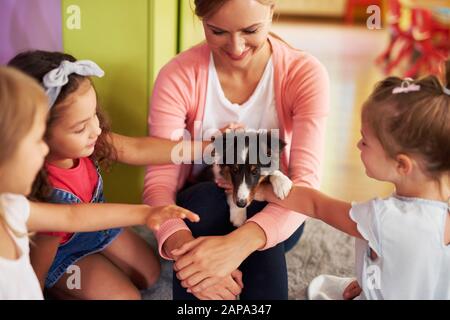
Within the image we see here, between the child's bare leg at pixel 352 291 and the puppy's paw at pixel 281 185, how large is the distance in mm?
258

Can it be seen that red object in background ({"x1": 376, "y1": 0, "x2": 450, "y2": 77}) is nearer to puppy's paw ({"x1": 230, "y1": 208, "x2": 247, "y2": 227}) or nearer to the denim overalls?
puppy's paw ({"x1": 230, "y1": 208, "x2": 247, "y2": 227})

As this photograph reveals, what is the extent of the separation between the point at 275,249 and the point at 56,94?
582 millimetres

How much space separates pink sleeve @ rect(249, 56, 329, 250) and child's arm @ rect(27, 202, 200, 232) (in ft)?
1.26

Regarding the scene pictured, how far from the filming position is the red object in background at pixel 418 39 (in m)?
3.49

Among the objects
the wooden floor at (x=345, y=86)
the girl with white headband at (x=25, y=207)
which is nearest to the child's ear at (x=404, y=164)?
the girl with white headband at (x=25, y=207)

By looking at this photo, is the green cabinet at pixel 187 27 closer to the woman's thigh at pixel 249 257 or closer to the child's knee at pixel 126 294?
the woman's thigh at pixel 249 257

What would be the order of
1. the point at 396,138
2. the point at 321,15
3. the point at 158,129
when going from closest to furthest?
the point at 396,138, the point at 158,129, the point at 321,15

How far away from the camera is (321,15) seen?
5840 millimetres

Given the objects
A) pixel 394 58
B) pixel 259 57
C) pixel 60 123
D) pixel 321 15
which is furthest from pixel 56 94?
pixel 321 15

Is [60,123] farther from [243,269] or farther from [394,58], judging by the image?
[394,58]

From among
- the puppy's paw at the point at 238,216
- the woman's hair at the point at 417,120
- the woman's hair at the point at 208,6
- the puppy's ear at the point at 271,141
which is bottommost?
the puppy's paw at the point at 238,216

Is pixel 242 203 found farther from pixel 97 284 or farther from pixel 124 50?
pixel 124 50

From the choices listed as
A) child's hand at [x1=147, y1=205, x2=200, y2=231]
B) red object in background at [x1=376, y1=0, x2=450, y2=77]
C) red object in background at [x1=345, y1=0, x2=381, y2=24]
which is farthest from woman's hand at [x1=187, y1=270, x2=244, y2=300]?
red object in background at [x1=345, y1=0, x2=381, y2=24]

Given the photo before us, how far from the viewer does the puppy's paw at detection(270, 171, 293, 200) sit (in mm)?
1216
